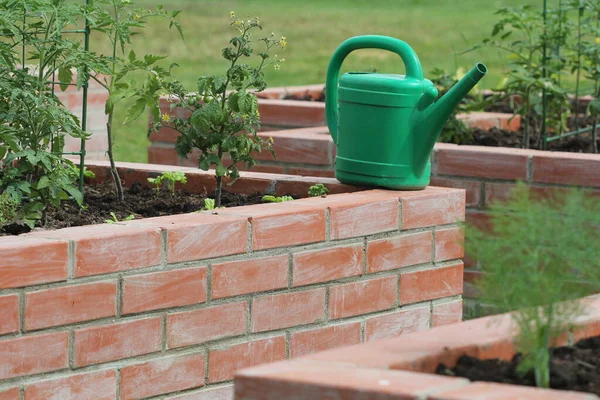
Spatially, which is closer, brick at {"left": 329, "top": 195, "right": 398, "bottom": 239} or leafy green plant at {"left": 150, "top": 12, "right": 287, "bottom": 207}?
brick at {"left": 329, "top": 195, "right": 398, "bottom": 239}

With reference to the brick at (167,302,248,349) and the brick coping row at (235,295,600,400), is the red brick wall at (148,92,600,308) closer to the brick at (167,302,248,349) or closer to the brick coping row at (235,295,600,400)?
the brick at (167,302,248,349)

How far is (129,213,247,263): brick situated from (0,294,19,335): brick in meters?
0.49

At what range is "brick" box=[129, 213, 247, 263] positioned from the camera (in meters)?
3.44

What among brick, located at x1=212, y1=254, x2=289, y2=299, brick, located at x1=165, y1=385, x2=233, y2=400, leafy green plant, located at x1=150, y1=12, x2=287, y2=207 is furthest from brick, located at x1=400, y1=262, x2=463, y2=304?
brick, located at x1=165, y1=385, x2=233, y2=400

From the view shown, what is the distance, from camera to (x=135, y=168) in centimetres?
464

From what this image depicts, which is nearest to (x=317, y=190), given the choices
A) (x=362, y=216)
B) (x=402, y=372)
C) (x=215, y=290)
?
(x=362, y=216)

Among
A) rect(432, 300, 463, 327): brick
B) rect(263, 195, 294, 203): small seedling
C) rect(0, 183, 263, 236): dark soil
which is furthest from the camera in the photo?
rect(432, 300, 463, 327): brick

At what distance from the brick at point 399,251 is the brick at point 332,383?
5.75 ft

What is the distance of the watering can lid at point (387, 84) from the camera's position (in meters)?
4.12

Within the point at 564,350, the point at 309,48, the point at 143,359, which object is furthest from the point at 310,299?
the point at 309,48

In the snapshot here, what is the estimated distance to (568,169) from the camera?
499 cm

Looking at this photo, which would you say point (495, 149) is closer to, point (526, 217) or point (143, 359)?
point (143, 359)

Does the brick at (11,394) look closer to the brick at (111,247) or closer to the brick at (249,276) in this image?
the brick at (111,247)

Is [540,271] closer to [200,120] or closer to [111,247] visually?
[111,247]
